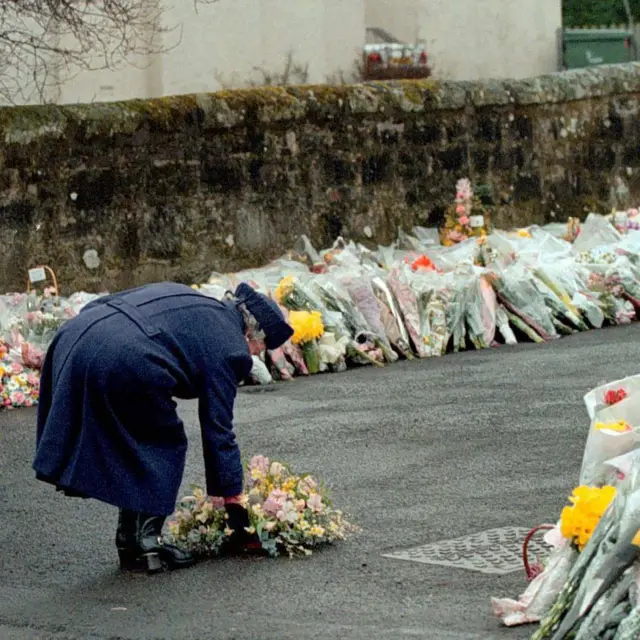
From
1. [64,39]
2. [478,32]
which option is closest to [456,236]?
[64,39]

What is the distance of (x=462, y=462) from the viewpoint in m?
8.11

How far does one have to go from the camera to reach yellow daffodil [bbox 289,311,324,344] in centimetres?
1159

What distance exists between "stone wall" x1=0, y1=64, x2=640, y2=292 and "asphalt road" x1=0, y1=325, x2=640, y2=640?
2636 millimetres

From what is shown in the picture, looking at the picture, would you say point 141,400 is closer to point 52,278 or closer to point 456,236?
point 52,278

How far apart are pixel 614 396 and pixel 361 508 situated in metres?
2.08

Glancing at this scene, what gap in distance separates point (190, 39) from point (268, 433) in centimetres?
980

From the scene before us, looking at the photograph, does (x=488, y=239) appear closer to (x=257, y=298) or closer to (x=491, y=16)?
(x=257, y=298)

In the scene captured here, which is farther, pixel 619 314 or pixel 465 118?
pixel 465 118

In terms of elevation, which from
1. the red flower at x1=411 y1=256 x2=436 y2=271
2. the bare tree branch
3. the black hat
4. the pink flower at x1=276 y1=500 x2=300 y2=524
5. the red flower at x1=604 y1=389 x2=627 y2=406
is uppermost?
the bare tree branch

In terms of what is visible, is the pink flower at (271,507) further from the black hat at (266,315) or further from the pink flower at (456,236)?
the pink flower at (456,236)

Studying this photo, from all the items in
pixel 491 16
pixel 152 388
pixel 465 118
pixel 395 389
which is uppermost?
pixel 491 16

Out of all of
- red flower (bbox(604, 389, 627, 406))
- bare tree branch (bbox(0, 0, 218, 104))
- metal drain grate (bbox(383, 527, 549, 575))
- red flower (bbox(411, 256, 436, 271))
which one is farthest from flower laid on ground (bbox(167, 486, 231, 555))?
bare tree branch (bbox(0, 0, 218, 104))

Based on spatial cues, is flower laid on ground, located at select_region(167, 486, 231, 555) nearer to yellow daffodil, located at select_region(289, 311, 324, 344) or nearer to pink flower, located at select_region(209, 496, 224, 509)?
pink flower, located at select_region(209, 496, 224, 509)

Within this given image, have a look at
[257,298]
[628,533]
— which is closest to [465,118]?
[257,298]
